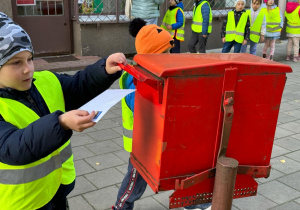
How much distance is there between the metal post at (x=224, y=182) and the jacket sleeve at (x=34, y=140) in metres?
0.64

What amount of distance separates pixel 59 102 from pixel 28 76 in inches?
11.9

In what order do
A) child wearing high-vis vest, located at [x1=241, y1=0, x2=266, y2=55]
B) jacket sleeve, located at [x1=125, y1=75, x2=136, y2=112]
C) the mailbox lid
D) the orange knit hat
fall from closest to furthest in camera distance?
1. the mailbox lid
2. jacket sleeve, located at [x1=125, y1=75, x2=136, y2=112]
3. the orange knit hat
4. child wearing high-vis vest, located at [x1=241, y1=0, x2=266, y2=55]

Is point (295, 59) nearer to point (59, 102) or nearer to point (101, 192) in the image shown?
point (101, 192)

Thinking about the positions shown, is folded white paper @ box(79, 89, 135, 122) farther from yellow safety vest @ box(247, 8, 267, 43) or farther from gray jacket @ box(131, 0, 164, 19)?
yellow safety vest @ box(247, 8, 267, 43)

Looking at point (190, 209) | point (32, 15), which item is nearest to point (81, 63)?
point (32, 15)

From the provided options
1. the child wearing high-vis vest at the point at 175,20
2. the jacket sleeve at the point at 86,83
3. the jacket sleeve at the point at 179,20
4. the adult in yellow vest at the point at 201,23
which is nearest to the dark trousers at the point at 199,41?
the adult in yellow vest at the point at 201,23

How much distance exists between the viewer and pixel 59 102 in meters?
1.90

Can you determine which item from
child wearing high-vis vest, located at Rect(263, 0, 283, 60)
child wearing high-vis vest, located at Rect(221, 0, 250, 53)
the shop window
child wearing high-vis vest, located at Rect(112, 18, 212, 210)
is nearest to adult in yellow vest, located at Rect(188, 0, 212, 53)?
child wearing high-vis vest, located at Rect(221, 0, 250, 53)

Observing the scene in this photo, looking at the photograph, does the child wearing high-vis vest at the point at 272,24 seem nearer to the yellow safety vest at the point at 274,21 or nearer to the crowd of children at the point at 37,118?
the yellow safety vest at the point at 274,21

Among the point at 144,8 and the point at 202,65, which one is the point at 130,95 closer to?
the point at 202,65

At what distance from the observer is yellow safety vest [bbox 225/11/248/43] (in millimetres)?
7625

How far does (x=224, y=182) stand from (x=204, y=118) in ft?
0.94

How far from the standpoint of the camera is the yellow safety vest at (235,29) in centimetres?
762

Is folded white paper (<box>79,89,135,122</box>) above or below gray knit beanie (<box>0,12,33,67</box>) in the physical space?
below
